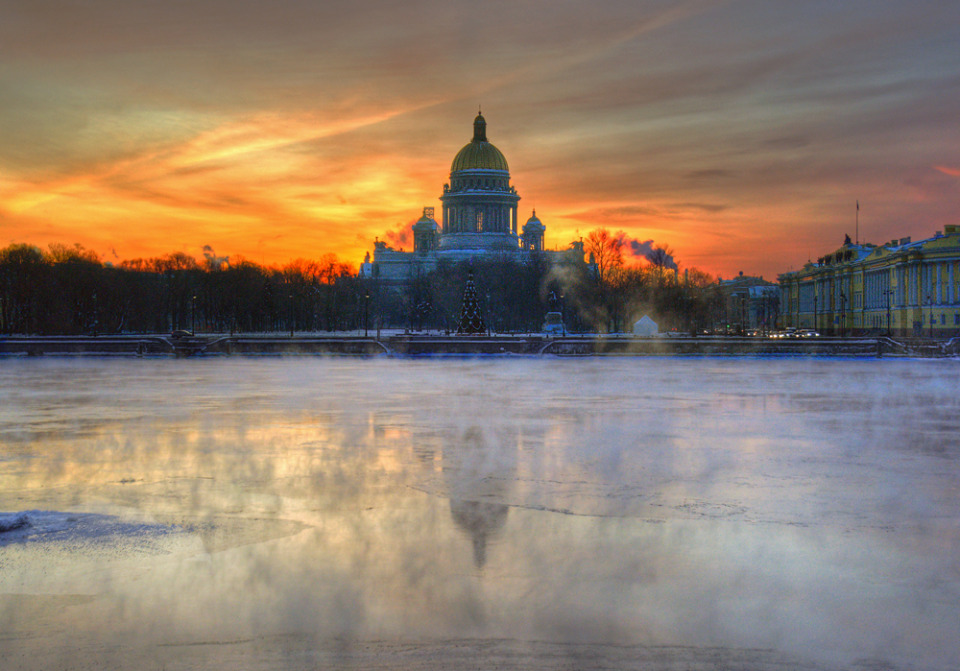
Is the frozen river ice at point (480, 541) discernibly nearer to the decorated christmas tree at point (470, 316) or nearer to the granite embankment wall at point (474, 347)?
the granite embankment wall at point (474, 347)

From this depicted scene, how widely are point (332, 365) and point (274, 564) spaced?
33.2 m

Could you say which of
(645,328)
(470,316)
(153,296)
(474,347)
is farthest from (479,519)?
(153,296)

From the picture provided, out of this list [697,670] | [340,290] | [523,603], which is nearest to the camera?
[697,670]

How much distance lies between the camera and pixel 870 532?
30.9ft

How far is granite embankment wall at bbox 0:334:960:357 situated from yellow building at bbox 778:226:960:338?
26122 mm

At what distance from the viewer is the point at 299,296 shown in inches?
3903

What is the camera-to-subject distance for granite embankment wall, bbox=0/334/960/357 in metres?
50.7

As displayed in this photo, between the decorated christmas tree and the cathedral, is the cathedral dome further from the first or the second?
the decorated christmas tree

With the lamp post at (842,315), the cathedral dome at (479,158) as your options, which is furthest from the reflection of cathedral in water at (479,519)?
the cathedral dome at (479,158)

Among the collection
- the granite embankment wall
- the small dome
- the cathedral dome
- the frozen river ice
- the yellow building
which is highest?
the cathedral dome

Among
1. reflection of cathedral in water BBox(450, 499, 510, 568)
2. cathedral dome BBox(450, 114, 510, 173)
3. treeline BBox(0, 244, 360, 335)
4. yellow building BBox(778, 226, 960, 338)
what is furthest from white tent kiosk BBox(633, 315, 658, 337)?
cathedral dome BBox(450, 114, 510, 173)

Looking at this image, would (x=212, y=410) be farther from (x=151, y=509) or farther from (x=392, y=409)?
(x=151, y=509)

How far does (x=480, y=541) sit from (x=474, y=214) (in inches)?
5444

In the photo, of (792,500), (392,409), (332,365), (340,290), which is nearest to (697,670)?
(792,500)
